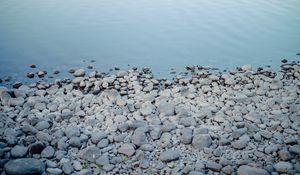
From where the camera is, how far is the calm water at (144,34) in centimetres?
872

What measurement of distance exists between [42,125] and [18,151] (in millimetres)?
831

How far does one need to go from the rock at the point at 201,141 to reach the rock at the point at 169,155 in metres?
0.38

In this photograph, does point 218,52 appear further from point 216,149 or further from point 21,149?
point 21,149

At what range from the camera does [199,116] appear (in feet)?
19.6

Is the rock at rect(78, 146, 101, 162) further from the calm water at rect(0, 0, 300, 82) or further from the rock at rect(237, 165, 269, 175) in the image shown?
the calm water at rect(0, 0, 300, 82)

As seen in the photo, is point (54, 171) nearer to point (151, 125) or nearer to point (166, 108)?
point (151, 125)

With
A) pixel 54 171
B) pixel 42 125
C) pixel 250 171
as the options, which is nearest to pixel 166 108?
pixel 250 171

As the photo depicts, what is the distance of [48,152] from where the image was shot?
478cm

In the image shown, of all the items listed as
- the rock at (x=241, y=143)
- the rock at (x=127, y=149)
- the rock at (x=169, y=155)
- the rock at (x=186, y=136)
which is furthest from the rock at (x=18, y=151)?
the rock at (x=241, y=143)

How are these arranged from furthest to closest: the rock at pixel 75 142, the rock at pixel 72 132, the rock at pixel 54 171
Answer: the rock at pixel 72 132 < the rock at pixel 75 142 < the rock at pixel 54 171

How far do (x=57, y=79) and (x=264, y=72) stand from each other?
5253mm

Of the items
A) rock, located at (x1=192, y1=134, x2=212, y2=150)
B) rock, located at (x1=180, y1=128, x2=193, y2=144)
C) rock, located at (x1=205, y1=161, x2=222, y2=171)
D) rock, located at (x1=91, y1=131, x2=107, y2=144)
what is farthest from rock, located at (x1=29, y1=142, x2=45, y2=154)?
rock, located at (x1=205, y1=161, x2=222, y2=171)

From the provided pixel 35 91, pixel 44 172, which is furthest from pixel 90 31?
pixel 44 172

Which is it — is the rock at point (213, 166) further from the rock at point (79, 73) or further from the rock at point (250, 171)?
the rock at point (79, 73)
